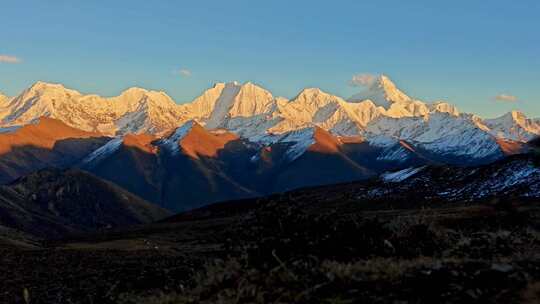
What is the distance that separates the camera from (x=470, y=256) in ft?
63.9

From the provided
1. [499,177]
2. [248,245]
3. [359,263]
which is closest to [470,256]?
[359,263]

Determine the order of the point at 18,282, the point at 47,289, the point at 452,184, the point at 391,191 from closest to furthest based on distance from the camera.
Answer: the point at 47,289 → the point at 18,282 → the point at 452,184 → the point at 391,191

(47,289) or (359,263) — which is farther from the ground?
(359,263)

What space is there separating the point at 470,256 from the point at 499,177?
121651 mm

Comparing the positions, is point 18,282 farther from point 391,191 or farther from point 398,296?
point 391,191

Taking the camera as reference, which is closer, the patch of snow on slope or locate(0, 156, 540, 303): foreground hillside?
locate(0, 156, 540, 303): foreground hillside

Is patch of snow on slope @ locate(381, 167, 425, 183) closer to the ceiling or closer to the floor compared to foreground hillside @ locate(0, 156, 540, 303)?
closer to the floor

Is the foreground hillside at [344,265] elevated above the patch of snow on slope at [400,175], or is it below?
above

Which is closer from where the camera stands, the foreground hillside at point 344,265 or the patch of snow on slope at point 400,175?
the foreground hillside at point 344,265

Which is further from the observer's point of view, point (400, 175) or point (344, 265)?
point (400, 175)

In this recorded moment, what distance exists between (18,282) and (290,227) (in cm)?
2257

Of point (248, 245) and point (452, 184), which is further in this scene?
point (452, 184)

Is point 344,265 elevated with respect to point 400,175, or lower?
elevated

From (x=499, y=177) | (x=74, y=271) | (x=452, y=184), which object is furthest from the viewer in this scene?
(x=452, y=184)
